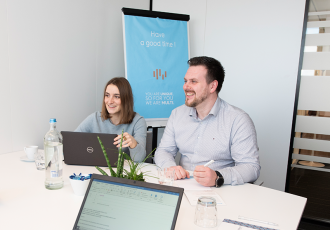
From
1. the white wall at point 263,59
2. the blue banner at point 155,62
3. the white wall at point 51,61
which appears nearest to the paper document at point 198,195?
the white wall at point 51,61

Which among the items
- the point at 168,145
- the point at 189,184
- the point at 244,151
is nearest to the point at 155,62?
the point at 168,145

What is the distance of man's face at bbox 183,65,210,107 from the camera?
6.64 feet

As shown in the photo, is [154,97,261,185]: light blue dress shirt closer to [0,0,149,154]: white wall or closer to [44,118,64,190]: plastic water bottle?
[44,118,64,190]: plastic water bottle

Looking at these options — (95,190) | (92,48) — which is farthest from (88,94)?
(95,190)

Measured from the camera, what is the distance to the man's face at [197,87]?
6.64 ft

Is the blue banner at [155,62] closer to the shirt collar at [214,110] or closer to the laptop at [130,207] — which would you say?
the shirt collar at [214,110]

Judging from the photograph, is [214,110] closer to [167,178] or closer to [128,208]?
[167,178]

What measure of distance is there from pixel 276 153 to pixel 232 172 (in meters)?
1.79

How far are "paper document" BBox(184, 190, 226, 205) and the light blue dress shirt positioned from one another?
0.34 metres

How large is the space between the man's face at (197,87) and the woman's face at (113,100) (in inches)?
22.2

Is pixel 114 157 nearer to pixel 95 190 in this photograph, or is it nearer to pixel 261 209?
pixel 95 190

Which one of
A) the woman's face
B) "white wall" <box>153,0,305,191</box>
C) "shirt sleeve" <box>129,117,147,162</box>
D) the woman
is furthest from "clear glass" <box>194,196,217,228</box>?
"white wall" <box>153,0,305,191</box>

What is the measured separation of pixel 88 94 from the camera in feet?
9.40

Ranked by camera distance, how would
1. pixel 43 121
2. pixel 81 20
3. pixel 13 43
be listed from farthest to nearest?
pixel 81 20, pixel 43 121, pixel 13 43
